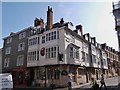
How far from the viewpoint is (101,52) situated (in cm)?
5012

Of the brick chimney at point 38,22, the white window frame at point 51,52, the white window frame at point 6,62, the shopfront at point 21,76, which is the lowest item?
the shopfront at point 21,76

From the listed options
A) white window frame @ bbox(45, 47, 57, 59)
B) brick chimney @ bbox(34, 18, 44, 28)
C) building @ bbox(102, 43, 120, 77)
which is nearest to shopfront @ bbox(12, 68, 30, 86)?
white window frame @ bbox(45, 47, 57, 59)

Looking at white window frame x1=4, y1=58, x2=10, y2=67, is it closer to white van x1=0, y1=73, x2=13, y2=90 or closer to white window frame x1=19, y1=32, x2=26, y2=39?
white window frame x1=19, y1=32, x2=26, y2=39

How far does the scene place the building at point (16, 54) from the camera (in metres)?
35.0

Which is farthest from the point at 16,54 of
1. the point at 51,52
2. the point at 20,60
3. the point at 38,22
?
the point at 51,52

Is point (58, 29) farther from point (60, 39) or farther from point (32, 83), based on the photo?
point (32, 83)

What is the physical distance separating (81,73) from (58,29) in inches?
399

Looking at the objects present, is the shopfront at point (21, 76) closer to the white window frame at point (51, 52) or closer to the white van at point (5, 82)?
the white window frame at point (51, 52)

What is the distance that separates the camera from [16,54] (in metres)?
37.4

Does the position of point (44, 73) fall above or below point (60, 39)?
below

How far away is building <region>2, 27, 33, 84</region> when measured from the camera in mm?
34969

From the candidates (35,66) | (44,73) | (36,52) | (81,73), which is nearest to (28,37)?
(36,52)

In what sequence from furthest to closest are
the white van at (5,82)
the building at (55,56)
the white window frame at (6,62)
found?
the white window frame at (6,62) < the building at (55,56) < the white van at (5,82)

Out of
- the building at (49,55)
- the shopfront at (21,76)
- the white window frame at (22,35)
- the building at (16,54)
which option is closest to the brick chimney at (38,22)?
the building at (49,55)
